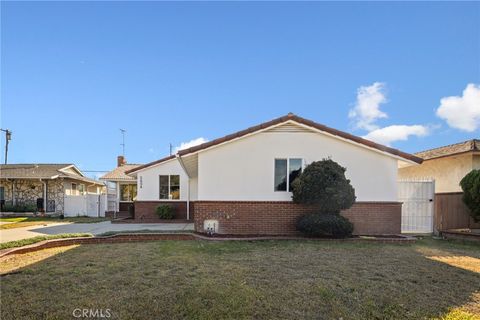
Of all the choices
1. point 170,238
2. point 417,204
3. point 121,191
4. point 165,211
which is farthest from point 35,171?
point 417,204

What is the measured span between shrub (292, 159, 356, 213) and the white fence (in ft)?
63.7

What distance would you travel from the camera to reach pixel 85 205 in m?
24.7

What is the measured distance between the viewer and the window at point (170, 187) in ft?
61.5

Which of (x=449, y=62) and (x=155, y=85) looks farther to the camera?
(x=155, y=85)

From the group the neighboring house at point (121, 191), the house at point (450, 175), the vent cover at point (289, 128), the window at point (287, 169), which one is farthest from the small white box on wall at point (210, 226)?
the neighboring house at point (121, 191)

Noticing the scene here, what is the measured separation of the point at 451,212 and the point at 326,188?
21.1ft

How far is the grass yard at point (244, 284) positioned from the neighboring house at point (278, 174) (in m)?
2.61

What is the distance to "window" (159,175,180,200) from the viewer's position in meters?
18.7

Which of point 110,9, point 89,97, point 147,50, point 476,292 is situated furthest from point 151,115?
point 476,292

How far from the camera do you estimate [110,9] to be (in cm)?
1190

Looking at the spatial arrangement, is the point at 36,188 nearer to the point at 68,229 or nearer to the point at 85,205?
the point at 85,205

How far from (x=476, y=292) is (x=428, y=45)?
1098cm

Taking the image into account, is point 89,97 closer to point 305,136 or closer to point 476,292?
point 305,136

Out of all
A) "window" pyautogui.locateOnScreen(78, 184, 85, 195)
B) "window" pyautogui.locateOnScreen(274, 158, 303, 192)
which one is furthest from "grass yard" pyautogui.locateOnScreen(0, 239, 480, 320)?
"window" pyautogui.locateOnScreen(78, 184, 85, 195)
